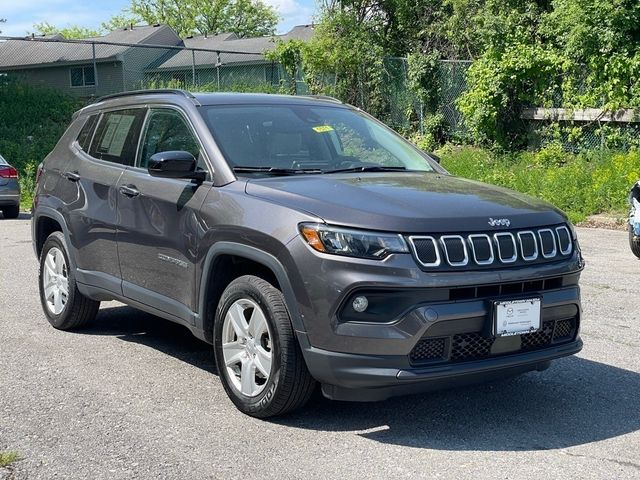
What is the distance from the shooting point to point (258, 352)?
4.95 meters

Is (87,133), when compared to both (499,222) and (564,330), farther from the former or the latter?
(564,330)

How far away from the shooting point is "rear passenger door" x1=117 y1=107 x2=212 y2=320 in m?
5.49

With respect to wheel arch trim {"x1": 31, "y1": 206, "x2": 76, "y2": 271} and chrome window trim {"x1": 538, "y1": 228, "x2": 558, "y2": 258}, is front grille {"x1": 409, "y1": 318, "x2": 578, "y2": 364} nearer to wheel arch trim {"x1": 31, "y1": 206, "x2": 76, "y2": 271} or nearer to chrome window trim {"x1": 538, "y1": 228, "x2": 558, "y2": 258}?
chrome window trim {"x1": 538, "y1": 228, "x2": 558, "y2": 258}

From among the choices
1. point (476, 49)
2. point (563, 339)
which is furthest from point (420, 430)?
point (476, 49)

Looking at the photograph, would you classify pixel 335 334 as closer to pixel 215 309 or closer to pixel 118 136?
pixel 215 309

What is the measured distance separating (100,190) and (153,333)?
51.8 inches

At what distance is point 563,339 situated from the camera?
5043 millimetres

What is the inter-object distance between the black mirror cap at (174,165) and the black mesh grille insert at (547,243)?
2.00 m

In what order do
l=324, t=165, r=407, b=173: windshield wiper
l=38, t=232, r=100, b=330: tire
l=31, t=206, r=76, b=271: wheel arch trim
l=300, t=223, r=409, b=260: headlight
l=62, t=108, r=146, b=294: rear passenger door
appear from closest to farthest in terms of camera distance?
l=300, t=223, r=409, b=260: headlight → l=324, t=165, r=407, b=173: windshield wiper → l=62, t=108, r=146, b=294: rear passenger door → l=31, t=206, r=76, b=271: wheel arch trim → l=38, t=232, r=100, b=330: tire

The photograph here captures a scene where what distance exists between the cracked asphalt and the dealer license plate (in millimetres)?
556

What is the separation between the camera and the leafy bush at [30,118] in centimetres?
2638

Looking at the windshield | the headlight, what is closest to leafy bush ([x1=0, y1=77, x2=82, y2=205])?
the windshield

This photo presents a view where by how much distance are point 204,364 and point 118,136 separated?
1.79 metres

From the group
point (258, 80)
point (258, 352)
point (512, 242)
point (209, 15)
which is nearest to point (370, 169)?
point (512, 242)
